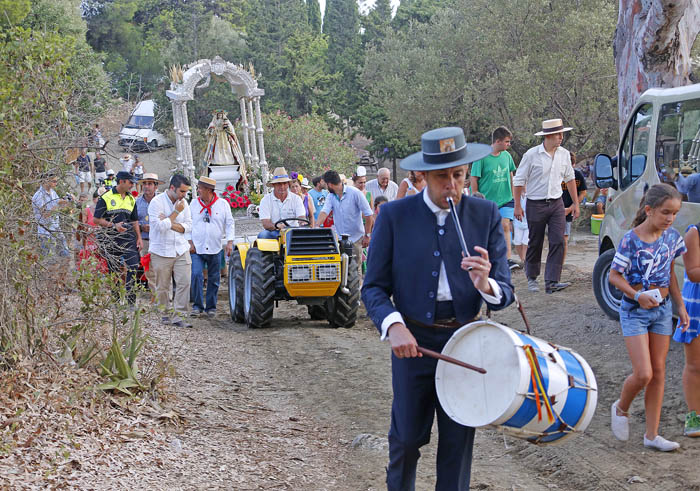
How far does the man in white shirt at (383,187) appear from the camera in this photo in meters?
13.8

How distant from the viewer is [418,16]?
49406mm

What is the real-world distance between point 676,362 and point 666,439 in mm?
1576

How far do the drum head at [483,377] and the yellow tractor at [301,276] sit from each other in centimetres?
645

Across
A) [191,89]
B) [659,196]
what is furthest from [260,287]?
[191,89]

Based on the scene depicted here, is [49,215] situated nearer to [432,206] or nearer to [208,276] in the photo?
[432,206]

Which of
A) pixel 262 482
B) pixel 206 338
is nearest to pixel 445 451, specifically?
pixel 262 482

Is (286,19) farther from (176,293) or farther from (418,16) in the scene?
(176,293)

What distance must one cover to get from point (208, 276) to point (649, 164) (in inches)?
243

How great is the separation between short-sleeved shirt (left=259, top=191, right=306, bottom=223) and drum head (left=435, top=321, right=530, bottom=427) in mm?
7842

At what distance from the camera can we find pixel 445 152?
157 inches

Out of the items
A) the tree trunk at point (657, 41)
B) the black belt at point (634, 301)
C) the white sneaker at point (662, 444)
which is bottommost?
the white sneaker at point (662, 444)

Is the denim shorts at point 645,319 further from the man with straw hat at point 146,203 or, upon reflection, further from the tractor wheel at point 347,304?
the man with straw hat at point 146,203

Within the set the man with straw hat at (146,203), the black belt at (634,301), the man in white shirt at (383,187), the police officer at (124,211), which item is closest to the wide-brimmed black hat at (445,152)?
the black belt at (634,301)

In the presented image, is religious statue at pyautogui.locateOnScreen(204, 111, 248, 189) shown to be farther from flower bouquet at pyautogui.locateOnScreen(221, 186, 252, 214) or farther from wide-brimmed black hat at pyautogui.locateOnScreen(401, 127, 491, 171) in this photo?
wide-brimmed black hat at pyautogui.locateOnScreen(401, 127, 491, 171)
